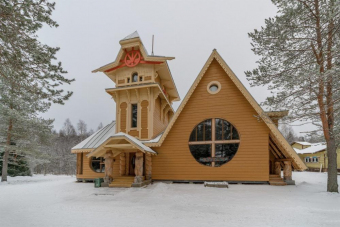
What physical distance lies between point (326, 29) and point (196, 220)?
1093cm

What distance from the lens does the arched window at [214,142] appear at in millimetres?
12391

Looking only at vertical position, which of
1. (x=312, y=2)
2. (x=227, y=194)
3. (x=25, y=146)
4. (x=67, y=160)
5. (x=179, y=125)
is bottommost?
(x=67, y=160)

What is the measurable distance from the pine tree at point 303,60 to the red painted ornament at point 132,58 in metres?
8.39

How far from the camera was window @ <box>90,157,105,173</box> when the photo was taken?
15.2 meters

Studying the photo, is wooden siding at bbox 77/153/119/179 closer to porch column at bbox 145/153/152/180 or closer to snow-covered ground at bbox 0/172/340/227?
porch column at bbox 145/153/152/180

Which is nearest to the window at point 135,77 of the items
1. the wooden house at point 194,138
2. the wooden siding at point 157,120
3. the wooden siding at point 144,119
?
the wooden house at point 194,138

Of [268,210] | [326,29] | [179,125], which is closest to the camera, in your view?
[268,210]

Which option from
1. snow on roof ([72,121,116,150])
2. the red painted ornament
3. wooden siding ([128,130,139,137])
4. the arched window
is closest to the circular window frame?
the arched window

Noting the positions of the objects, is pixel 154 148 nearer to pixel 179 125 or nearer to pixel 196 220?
pixel 179 125

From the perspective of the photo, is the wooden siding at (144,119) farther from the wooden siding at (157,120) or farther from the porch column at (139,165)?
the porch column at (139,165)

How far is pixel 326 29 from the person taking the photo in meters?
10.1

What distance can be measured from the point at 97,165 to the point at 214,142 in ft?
29.5

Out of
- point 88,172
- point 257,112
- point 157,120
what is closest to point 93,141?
point 88,172

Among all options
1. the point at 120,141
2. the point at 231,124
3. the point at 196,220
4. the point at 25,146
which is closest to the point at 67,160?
the point at 25,146
